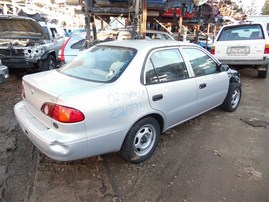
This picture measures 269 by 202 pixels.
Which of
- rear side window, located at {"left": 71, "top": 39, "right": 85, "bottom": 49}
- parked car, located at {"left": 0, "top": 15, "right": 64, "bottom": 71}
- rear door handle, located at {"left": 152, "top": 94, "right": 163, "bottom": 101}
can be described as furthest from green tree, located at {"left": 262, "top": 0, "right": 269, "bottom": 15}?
rear door handle, located at {"left": 152, "top": 94, "right": 163, "bottom": 101}

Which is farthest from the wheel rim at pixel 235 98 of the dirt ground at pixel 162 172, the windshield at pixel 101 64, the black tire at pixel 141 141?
the windshield at pixel 101 64

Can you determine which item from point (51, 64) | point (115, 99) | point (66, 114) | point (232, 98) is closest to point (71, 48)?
point (51, 64)

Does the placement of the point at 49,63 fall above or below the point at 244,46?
below

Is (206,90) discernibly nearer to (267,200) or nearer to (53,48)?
(267,200)

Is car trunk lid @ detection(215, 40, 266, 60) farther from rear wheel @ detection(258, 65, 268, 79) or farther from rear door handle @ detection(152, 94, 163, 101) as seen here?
rear door handle @ detection(152, 94, 163, 101)

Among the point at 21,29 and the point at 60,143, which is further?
the point at 21,29

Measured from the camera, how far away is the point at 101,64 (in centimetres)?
337

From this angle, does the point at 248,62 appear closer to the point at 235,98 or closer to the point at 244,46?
the point at 244,46

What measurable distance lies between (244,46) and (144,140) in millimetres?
5799

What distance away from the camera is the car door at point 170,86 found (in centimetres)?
322

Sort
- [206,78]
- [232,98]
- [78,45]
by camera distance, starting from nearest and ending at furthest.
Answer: [206,78] → [232,98] → [78,45]

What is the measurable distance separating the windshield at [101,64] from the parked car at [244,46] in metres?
5.48

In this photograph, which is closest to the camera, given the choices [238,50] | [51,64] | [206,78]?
[206,78]

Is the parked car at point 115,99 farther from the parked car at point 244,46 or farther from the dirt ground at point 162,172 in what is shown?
the parked car at point 244,46
